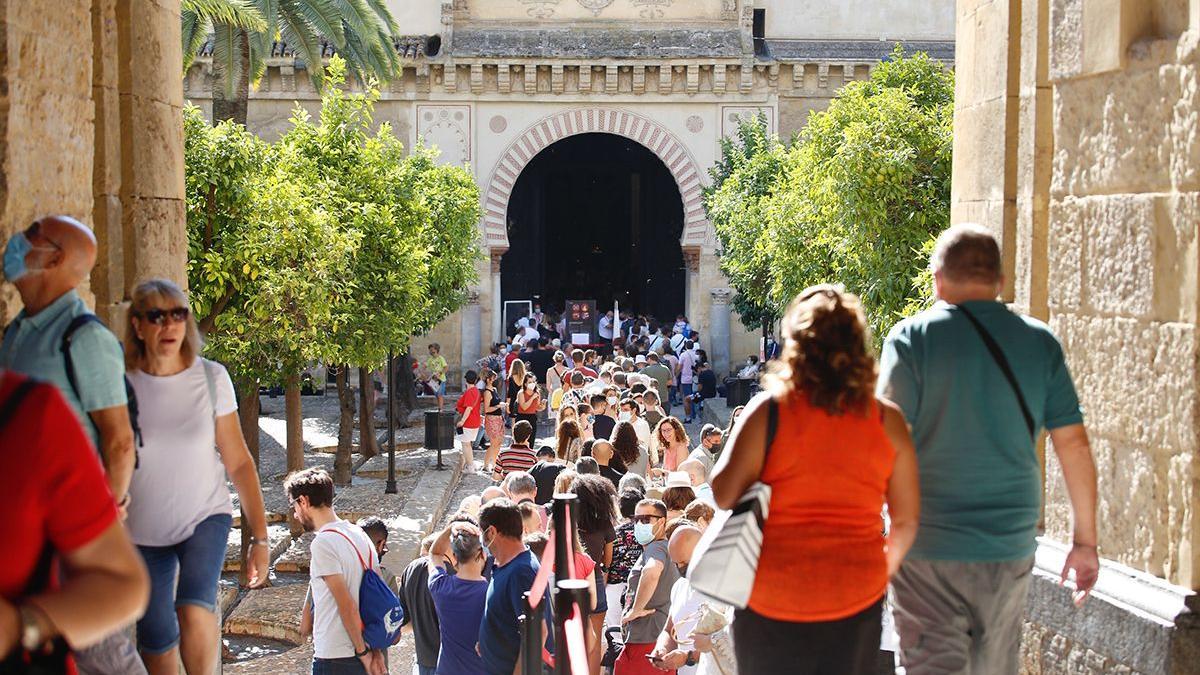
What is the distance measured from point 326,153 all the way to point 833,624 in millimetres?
12230

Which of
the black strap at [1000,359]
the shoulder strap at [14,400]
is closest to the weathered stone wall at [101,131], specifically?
the shoulder strap at [14,400]

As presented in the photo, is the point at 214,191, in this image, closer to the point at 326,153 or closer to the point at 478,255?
the point at 326,153

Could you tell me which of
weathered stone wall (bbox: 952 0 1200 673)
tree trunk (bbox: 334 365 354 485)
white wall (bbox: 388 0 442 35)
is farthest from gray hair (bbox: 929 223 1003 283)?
white wall (bbox: 388 0 442 35)

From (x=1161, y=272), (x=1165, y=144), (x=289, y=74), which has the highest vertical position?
(x=289, y=74)

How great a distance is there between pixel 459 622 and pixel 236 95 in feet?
41.6

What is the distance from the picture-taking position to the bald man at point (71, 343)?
135 inches

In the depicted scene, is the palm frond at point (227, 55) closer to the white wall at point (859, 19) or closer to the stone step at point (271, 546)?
the stone step at point (271, 546)

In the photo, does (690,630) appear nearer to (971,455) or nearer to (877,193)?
(971,455)

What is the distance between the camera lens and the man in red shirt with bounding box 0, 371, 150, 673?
221cm

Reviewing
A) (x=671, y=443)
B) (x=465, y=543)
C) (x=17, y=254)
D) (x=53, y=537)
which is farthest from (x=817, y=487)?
(x=671, y=443)

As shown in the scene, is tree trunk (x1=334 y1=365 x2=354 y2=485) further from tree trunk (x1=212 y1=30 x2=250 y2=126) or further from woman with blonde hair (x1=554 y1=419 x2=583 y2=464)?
woman with blonde hair (x1=554 y1=419 x2=583 y2=464)

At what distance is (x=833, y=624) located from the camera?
319cm

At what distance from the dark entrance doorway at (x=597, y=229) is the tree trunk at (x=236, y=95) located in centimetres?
1326

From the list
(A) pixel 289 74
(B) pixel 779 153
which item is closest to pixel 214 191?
(B) pixel 779 153
